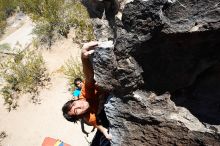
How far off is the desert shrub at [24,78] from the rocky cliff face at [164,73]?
4.62m

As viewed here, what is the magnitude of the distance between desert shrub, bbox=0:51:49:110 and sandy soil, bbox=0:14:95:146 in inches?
6.7

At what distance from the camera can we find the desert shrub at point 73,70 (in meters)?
6.78

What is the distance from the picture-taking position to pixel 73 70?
6.82 metres

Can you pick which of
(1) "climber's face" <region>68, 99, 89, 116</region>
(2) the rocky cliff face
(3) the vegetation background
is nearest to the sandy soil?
(3) the vegetation background

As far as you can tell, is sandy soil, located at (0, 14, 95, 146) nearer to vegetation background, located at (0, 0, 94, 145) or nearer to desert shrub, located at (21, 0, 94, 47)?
vegetation background, located at (0, 0, 94, 145)

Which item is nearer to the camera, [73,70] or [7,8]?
[73,70]

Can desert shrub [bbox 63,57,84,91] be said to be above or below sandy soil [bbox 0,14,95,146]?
above

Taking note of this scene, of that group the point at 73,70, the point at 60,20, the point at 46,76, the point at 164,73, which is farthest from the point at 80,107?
the point at 60,20

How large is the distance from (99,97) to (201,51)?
1.31 metres

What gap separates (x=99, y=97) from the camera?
3660mm

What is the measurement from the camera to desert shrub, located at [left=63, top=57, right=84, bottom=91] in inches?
267

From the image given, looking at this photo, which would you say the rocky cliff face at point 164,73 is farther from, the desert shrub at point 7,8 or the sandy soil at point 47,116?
the desert shrub at point 7,8

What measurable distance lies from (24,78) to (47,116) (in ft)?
4.05

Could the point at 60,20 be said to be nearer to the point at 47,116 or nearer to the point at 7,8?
the point at 47,116
